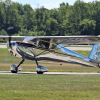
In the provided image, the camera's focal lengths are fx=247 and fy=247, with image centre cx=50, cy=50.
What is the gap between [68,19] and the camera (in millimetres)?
71000

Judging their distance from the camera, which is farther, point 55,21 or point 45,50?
point 55,21

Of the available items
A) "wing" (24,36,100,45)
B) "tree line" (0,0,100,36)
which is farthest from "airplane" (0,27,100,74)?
"tree line" (0,0,100,36)

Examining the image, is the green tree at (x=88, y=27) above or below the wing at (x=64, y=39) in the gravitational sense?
below

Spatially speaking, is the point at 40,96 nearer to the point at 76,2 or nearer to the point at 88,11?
the point at 88,11

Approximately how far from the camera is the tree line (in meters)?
64.1

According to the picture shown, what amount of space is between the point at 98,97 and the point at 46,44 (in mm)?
8578

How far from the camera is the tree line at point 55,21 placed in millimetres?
64062

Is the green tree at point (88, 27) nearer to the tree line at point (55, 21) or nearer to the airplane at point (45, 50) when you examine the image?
the tree line at point (55, 21)

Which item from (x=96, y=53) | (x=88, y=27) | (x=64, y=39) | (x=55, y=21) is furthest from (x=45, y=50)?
(x=55, y=21)

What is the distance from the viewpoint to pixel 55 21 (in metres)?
65.6

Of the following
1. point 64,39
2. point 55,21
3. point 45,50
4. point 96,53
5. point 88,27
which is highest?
point 64,39

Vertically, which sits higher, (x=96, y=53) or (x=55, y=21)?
(x=55, y=21)

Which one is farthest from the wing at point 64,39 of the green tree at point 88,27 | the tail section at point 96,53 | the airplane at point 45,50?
the green tree at point 88,27

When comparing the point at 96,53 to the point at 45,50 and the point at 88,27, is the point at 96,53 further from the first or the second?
the point at 88,27
